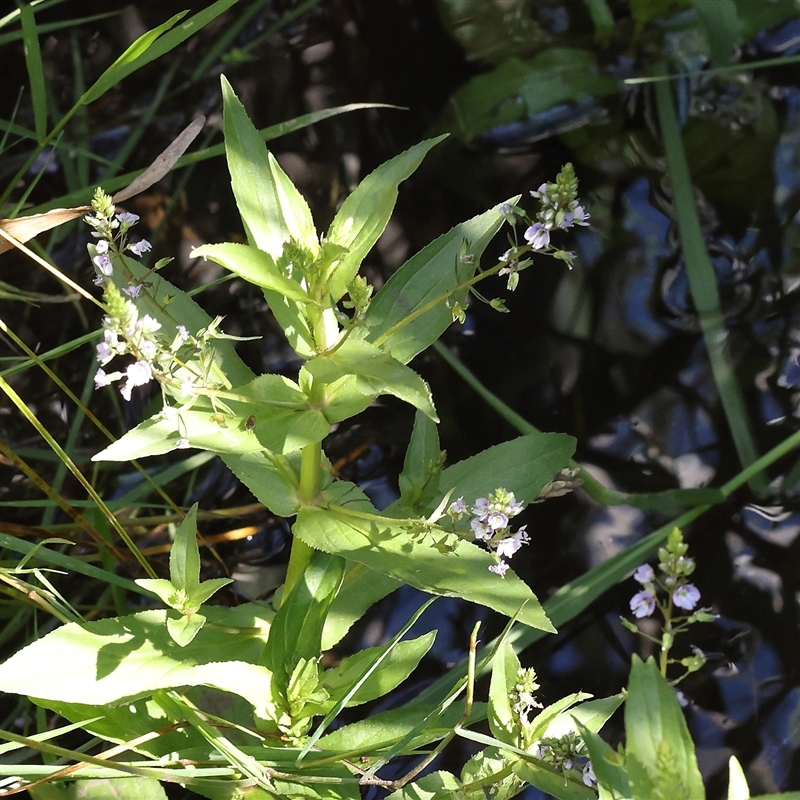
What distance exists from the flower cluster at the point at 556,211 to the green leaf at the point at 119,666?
2.52ft

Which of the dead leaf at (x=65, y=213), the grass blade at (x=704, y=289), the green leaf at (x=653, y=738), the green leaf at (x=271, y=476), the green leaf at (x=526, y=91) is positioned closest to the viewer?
the green leaf at (x=653, y=738)

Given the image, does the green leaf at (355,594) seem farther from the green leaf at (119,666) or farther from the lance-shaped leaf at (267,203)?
the lance-shaped leaf at (267,203)

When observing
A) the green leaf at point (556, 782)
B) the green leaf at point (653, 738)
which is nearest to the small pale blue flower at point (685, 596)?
the green leaf at point (653, 738)

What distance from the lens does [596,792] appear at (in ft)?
3.81

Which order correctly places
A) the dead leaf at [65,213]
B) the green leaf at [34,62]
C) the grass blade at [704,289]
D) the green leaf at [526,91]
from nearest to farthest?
the dead leaf at [65,213], the green leaf at [34,62], the grass blade at [704,289], the green leaf at [526,91]

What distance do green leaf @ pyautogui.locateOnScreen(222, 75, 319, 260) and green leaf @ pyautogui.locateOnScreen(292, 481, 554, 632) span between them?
421 mm

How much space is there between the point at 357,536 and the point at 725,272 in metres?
1.23

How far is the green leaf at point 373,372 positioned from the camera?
106 cm

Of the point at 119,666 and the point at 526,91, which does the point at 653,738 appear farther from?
the point at 526,91

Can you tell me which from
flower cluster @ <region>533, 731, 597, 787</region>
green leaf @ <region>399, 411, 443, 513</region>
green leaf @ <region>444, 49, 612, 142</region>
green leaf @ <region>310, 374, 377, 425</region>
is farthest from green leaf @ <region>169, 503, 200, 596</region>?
green leaf @ <region>444, 49, 612, 142</region>

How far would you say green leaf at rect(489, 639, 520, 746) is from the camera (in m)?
1.24

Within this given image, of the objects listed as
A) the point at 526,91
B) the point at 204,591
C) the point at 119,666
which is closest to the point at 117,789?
the point at 119,666

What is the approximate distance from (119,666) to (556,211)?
90 cm

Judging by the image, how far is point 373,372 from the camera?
1.11 m
